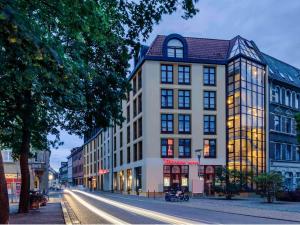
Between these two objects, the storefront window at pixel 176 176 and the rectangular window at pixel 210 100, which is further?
the rectangular window at pixel 210 100

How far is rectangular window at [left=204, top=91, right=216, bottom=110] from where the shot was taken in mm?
61188

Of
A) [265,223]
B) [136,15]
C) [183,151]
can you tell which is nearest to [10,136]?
[265,223]

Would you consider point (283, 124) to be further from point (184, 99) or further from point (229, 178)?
point (229, 178)

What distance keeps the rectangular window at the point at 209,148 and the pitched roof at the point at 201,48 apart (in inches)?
450

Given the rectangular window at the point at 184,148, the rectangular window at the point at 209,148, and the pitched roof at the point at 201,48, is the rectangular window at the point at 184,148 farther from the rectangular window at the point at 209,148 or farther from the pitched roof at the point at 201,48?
the pitched roof at the point at 201,48

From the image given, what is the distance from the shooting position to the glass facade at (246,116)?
188ft

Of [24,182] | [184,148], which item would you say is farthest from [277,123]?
[24,182]

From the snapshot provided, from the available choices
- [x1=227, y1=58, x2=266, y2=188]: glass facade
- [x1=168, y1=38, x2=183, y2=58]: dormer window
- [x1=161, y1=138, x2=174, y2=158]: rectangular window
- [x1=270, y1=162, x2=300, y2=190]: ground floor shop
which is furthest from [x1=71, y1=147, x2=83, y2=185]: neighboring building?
[x1=227, y1=58, x2=266, y2=188]: glass facade

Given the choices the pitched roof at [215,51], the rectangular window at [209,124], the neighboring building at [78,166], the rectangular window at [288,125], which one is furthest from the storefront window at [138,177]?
the neighboring building at [78,166]

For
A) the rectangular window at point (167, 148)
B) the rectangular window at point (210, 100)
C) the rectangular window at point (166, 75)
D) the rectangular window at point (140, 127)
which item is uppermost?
the rectangular window at point (166, 75)

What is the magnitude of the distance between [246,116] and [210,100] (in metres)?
5.84

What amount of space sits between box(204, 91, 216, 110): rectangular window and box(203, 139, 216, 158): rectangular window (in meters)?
4.53

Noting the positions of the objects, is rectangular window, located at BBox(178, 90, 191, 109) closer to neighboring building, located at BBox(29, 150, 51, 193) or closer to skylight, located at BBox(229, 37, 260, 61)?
skylight, located at BBox(229, 37, 260, 61)

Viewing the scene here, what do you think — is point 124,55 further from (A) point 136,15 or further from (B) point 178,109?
(B) point 178,109
